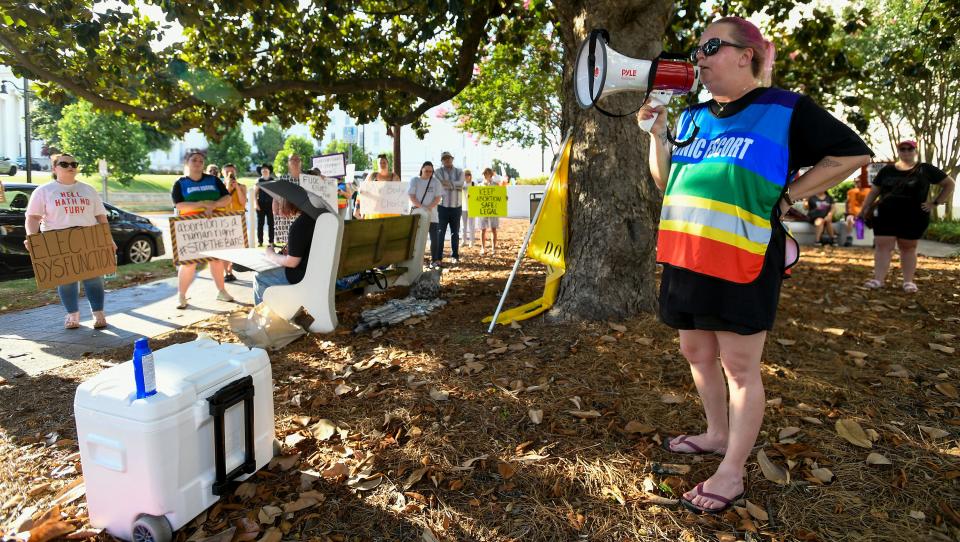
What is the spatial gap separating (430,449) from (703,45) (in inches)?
87.6

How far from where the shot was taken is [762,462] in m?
2.62

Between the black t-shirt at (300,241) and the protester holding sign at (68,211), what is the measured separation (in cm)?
240

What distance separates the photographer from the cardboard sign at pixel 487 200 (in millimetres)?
10797

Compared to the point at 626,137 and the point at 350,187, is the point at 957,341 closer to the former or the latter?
the point at 626,137

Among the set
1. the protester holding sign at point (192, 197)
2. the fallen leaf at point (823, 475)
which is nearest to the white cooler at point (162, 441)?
the fallen leaf at point (823, 475)

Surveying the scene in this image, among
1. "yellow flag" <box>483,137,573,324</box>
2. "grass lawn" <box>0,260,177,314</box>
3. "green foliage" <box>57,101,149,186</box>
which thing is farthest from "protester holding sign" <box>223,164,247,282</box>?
"green foliage" <box>57,101,149,186</box>

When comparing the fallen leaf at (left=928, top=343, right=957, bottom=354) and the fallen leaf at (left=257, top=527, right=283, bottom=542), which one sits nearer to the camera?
the fallen leaf at (left=257, top=527, right=283, bottom=542)

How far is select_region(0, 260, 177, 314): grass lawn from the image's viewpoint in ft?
23.9

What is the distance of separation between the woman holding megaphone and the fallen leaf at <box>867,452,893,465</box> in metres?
0.78

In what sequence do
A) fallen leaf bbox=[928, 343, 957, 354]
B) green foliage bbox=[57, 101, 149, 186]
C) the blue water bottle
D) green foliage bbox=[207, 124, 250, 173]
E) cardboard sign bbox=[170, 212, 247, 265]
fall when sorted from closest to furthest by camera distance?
the blue water bottle → fallen leaf bbox=[928, 343, 957, 354] → cardboard sign bbox=[170, 212, 247, 265] → green foliage bbox=[57, 101, 149, 186] → green foliage bbox=[207, 124, 250, 173]

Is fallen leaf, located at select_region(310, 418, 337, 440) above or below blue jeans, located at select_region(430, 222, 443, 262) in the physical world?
below

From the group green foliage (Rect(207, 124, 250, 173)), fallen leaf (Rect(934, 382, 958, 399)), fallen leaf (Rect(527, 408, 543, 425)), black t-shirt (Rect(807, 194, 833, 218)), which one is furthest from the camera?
green foliage (Rect(207, 124, 250, 173))

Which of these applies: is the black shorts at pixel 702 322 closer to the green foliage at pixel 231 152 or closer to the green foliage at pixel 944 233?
the green foliage at pixel 944 233

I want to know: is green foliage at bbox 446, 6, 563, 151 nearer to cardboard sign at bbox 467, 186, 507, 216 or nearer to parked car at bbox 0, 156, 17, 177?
cardboard sign at bbox 467, 186, 507, 216
